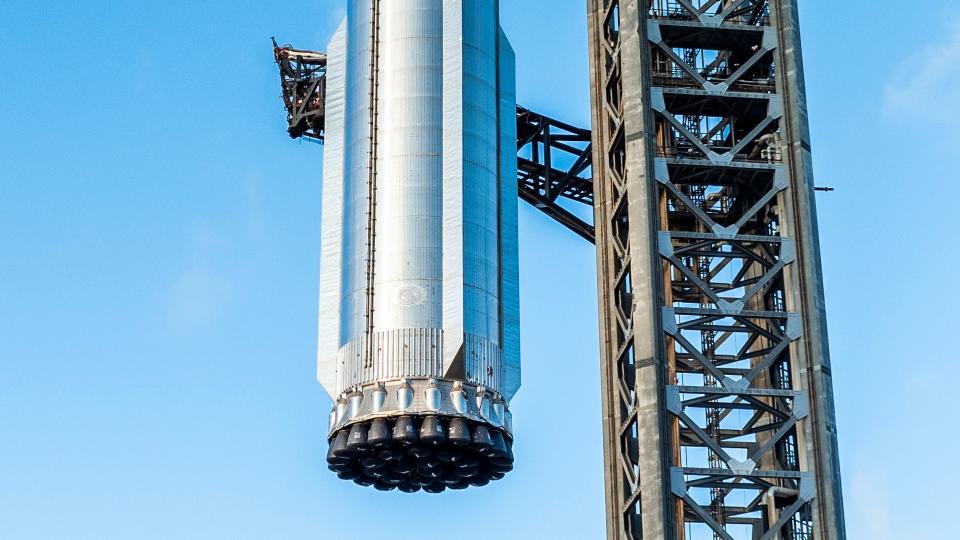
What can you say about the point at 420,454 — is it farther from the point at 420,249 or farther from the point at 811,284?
the point at 811,284

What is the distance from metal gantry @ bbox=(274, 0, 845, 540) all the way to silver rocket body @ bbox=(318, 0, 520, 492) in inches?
172

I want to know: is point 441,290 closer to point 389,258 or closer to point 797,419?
point 389,258

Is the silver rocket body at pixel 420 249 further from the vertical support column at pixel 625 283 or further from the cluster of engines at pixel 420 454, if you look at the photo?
the vertical support column at pixel 625 283

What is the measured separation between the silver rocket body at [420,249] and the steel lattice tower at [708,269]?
4.37 metres

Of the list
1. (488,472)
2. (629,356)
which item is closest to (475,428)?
(488,472)

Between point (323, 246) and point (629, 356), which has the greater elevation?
point (323, 246)

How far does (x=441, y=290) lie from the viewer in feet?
141

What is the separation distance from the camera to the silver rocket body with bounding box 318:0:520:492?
42438 millimetres

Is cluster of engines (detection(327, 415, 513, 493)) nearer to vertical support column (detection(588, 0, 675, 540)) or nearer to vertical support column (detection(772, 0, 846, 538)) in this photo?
vertical support column (detection(588, 0, 675, 540))

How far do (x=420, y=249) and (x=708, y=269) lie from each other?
716 centimetres

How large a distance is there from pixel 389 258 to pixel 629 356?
738 cm

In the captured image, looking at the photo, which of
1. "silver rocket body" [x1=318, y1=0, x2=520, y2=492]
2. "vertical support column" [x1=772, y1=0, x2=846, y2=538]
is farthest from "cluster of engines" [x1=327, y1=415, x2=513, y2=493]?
"vertical support column" [x1=772, y1=0, x2=846, y2=538]

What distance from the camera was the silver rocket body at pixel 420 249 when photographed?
42438 mm

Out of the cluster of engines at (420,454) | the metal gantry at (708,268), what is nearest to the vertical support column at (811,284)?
the metal gantry at (708,268)
